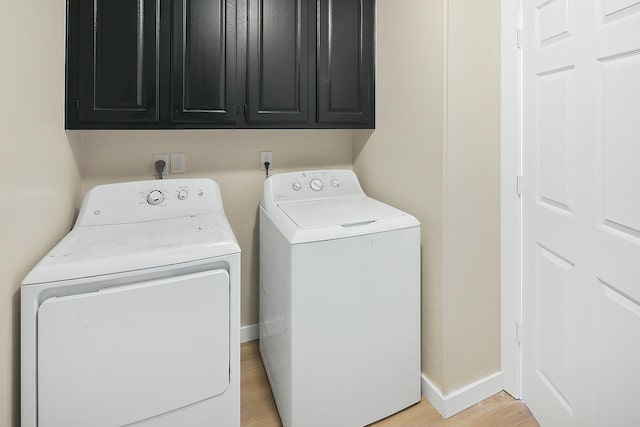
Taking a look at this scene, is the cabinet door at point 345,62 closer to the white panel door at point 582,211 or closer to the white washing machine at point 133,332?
the white panel door at point 582,211

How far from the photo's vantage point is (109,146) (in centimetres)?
179

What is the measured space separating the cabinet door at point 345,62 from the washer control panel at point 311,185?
1.01 feet

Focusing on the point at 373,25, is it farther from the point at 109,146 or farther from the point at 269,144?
the point at 109,146

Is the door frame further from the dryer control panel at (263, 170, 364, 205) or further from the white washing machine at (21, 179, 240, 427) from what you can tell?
the white washing machine at (21, 179, 240, 427)

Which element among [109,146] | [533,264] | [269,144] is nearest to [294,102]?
[269,144]

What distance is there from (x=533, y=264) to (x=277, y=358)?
1211 mm

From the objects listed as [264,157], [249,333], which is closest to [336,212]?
[264,157]

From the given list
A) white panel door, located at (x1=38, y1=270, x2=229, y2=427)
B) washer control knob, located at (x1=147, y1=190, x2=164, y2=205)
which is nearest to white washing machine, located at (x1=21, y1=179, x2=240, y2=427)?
white panel door, located at (x1=38, y1=270, x2=229, y2=427)

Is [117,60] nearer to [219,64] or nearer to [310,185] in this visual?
[219,64]

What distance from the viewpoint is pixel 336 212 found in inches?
65.4

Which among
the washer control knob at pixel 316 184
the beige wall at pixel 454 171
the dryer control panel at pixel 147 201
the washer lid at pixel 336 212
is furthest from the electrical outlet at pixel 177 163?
the beige wall at pixel 454 171

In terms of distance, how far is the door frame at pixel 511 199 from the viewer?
60.8 inches

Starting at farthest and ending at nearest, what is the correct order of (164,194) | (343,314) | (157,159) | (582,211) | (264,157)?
(264,157) → (157,159) → (164,194) → (343,314) → (582,211)

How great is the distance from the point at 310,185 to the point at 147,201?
0.84 meters
